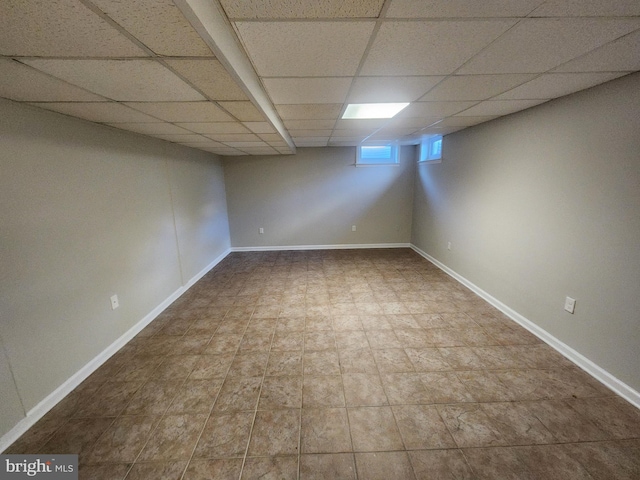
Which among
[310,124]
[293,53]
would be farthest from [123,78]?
[310,124]

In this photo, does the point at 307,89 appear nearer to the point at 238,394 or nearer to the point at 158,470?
the point at 238,394

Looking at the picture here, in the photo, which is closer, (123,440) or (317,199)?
(123,440)

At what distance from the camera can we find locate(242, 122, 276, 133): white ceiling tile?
2340 mm

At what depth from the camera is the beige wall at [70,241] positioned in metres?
1.51

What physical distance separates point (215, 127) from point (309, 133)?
1.36 metres

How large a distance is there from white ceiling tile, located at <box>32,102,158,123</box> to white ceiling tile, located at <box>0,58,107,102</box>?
95 mm

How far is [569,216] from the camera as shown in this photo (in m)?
2.02

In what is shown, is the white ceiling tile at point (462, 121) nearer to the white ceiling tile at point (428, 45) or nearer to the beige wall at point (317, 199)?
the white ceiling tile at point (428, 45)

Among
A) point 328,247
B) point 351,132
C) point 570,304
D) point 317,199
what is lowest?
point 328,247

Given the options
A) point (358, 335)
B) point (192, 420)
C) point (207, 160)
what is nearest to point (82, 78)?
point (192, 420)

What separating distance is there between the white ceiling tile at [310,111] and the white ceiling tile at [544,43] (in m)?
1.06

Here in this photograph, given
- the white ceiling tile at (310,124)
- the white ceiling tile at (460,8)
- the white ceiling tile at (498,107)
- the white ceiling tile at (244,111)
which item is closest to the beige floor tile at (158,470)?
the white ceiling tile at (244,111)

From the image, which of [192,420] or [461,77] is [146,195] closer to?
[192,420]

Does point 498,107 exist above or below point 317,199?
above
